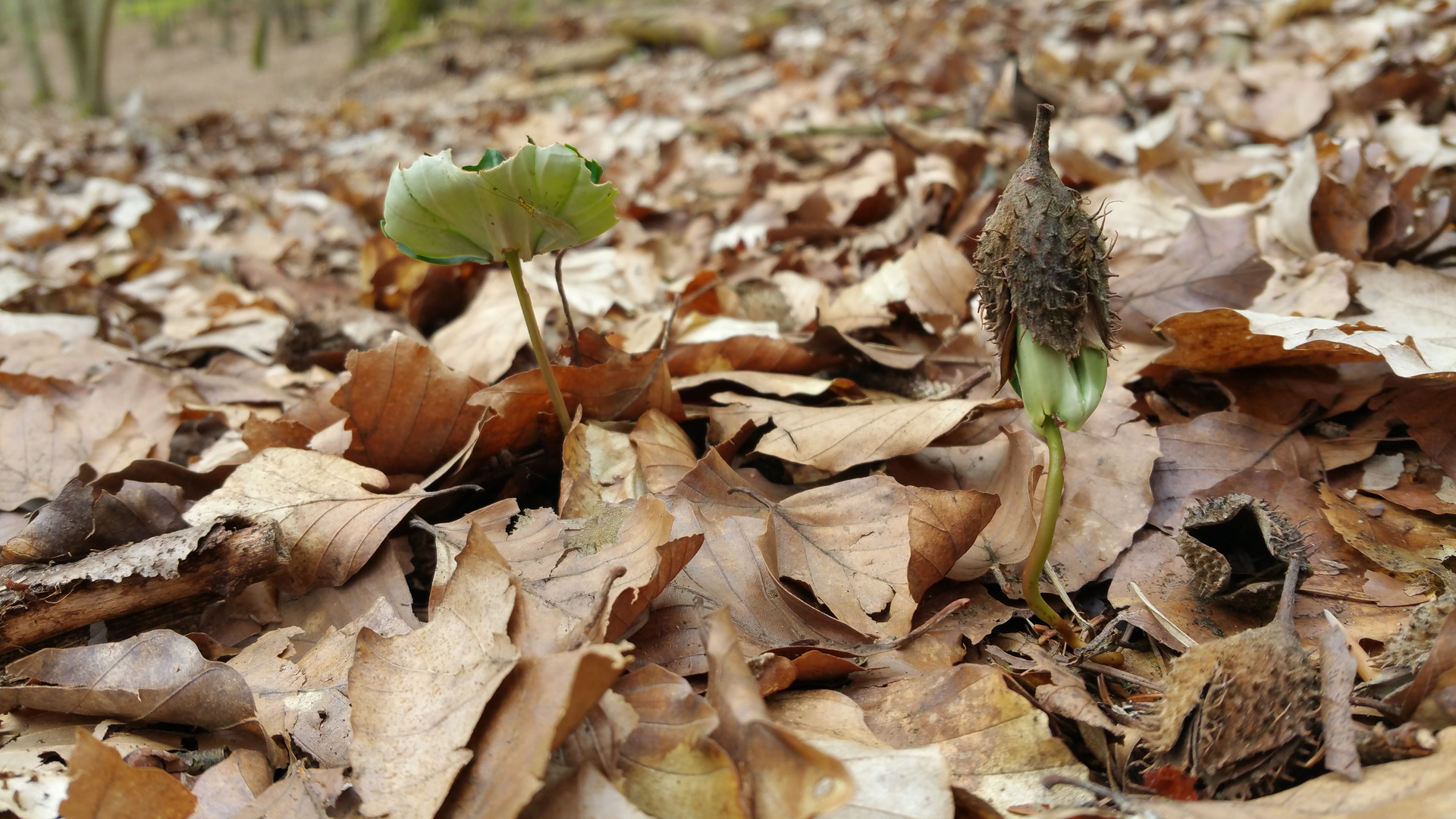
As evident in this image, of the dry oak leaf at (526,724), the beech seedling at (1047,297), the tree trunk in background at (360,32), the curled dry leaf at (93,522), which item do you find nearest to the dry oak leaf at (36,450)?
the curled dry leaf at (93,522)

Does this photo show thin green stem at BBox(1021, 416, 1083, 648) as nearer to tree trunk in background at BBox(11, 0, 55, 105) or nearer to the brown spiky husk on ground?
the brown spiky husk on ground

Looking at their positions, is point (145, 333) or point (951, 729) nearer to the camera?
point (951, 729)

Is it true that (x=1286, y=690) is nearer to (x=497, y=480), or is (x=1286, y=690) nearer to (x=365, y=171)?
(x=497, y=480)

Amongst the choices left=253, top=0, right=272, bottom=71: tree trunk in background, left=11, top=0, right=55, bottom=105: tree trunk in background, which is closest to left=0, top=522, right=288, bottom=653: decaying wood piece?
left=11, top=0, right=55, bottom=105: tree trunk in background

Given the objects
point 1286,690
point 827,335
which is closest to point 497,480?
point 827,335

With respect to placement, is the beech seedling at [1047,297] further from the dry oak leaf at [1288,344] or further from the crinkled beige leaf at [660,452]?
the crinkled beige leaf at [660,452]

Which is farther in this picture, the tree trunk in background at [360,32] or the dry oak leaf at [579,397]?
the tree trunk in background at [360,32]
